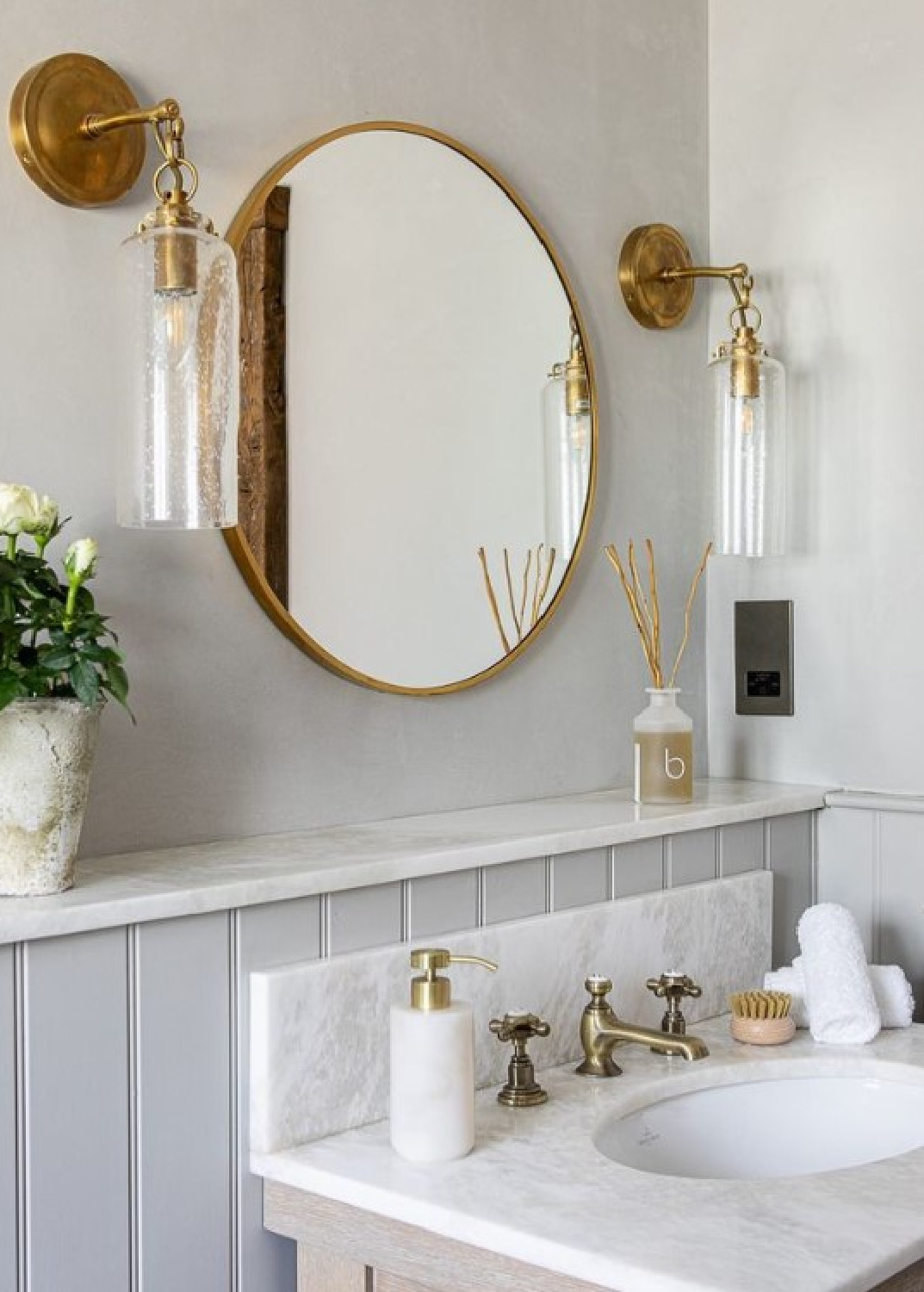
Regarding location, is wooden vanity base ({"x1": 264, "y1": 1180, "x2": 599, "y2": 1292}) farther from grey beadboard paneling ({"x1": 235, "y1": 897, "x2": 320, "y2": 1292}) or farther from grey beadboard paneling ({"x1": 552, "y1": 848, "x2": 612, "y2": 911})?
grey beadboard paneling ({"x1": 552, "y1": 848, "x2": 612, "y2": 911})

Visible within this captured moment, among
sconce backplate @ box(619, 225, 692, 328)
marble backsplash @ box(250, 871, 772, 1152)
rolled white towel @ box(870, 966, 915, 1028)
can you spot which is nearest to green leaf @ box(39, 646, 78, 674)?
marble backsplash @ box(250, 871, 772, 1152)

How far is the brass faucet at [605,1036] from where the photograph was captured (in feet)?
4.68

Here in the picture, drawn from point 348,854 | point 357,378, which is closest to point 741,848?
point 348,854

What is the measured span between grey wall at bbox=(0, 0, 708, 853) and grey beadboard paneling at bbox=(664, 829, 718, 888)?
197mm

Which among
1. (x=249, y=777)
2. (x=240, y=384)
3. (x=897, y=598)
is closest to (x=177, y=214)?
(x=240, y=384)

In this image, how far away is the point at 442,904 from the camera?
1.38 meters

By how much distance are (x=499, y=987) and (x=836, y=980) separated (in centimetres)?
38

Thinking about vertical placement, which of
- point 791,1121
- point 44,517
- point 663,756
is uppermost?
point 44,517

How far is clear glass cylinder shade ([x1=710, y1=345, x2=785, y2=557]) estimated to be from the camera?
1.84 meters

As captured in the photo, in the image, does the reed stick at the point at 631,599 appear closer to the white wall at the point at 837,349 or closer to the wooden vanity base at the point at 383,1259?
the white wall at the point at 837,349

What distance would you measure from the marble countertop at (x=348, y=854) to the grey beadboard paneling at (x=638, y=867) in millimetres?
18

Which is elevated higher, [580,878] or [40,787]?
[40,787]

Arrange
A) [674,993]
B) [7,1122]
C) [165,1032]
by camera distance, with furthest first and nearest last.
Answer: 1. [674,993]
2. [165,1032]
3. [7,1122]

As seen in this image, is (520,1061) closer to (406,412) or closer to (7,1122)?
(7,1122)
